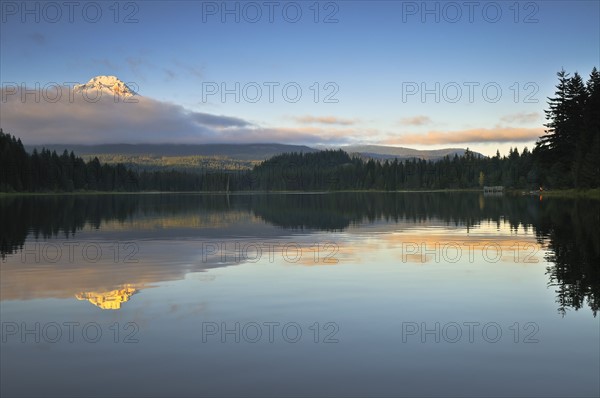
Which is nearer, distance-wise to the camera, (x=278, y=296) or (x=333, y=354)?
(x=333, y=354)

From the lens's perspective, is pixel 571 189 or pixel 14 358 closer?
pixel 14 358

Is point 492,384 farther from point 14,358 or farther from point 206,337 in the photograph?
point 14,358

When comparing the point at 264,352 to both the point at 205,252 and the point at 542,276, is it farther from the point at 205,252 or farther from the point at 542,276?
the point at 205,252

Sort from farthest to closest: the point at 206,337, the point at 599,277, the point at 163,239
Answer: the point at 163,239 → the point at 599,277 → the point at 206,337

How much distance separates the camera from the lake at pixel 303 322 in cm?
1195

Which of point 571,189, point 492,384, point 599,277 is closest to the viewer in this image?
point 492,384

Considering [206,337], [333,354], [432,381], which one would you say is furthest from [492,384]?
[206,337]

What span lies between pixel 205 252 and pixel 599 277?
21.1 m

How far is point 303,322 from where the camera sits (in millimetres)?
16922

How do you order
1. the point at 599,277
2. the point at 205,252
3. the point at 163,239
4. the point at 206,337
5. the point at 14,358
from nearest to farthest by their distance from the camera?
the point at 14,358
the point at 206,337
the point at 599,277
the point at 205,252
the point at 163,239

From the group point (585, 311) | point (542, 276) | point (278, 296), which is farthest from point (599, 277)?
point (278, 296)

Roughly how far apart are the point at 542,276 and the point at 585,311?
7.01 meters

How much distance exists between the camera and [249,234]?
48438 mm

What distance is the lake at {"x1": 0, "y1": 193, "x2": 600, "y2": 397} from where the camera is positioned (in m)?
11.9
